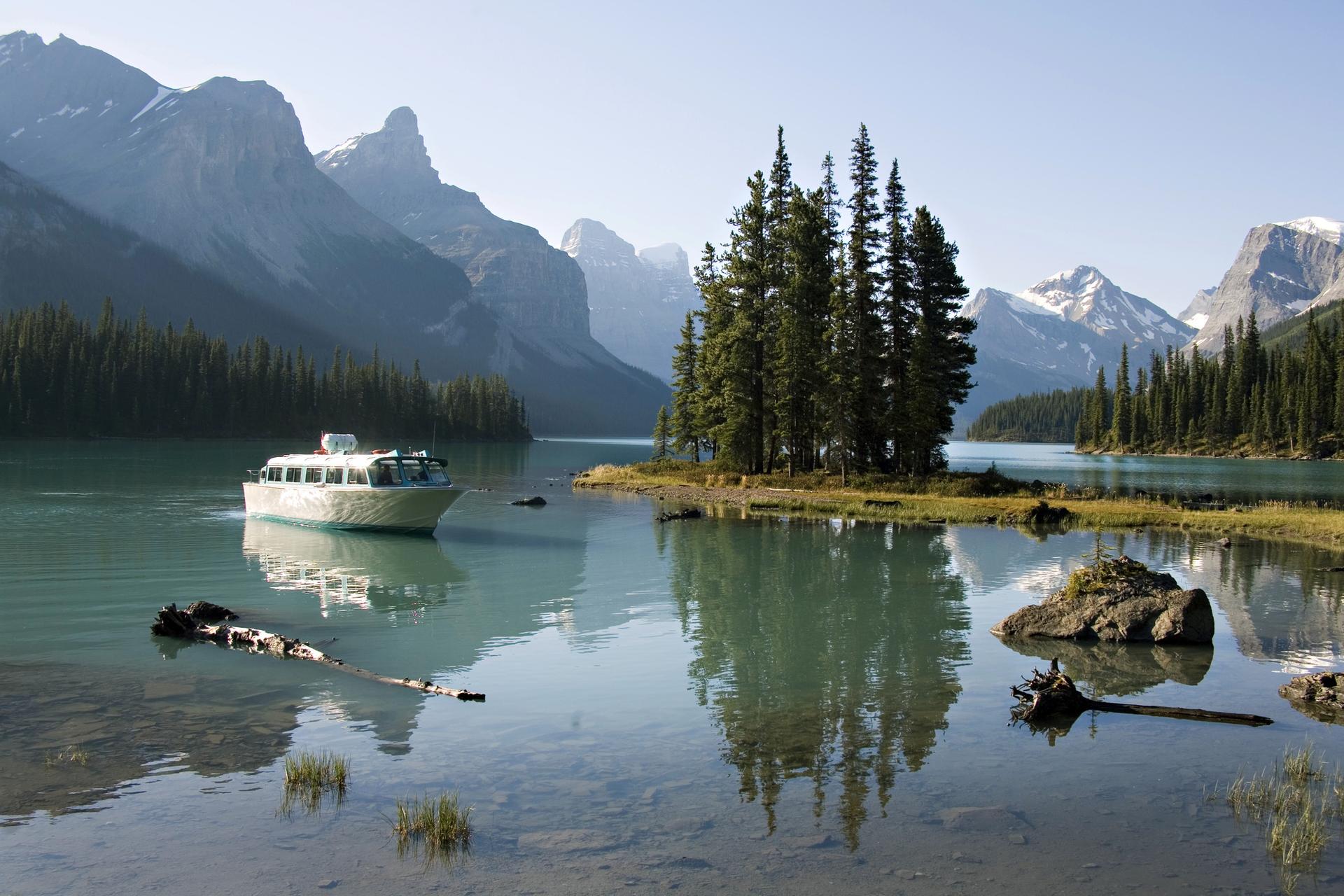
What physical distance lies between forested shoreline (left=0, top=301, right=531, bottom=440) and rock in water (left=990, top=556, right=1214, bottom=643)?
5731 inches

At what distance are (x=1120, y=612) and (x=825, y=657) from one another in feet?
23.9

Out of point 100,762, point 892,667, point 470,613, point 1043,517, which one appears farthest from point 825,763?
point 1043,517

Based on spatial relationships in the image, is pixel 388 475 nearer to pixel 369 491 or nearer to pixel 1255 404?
pixel 369 491

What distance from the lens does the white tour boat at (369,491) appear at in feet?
135

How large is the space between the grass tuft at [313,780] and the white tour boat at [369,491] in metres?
29.3

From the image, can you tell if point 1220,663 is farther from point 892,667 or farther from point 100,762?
point 100,762

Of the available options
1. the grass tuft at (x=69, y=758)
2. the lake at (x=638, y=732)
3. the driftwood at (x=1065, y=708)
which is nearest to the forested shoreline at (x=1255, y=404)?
the lake at (x=638, y=732)

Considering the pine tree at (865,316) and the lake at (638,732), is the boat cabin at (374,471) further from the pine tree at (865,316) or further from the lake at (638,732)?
the pine tree at (865,316)

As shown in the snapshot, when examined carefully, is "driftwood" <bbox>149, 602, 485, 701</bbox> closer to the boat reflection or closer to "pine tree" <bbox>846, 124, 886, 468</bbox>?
the boat reflection

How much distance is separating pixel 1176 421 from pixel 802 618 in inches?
7682

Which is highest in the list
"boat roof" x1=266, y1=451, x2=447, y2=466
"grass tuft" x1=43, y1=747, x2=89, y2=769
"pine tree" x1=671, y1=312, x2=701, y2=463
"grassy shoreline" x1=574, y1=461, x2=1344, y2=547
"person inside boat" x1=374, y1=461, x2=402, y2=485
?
"pine tree" x1=671, y1=312, x2=701, y2=463

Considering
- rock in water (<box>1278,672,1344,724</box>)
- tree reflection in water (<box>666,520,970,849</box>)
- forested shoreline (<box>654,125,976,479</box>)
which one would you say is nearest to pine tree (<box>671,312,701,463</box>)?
forested shoreline (<box>654,125,976,479</box>)

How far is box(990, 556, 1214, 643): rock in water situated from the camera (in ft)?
67.7

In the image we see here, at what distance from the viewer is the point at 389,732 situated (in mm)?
13789
